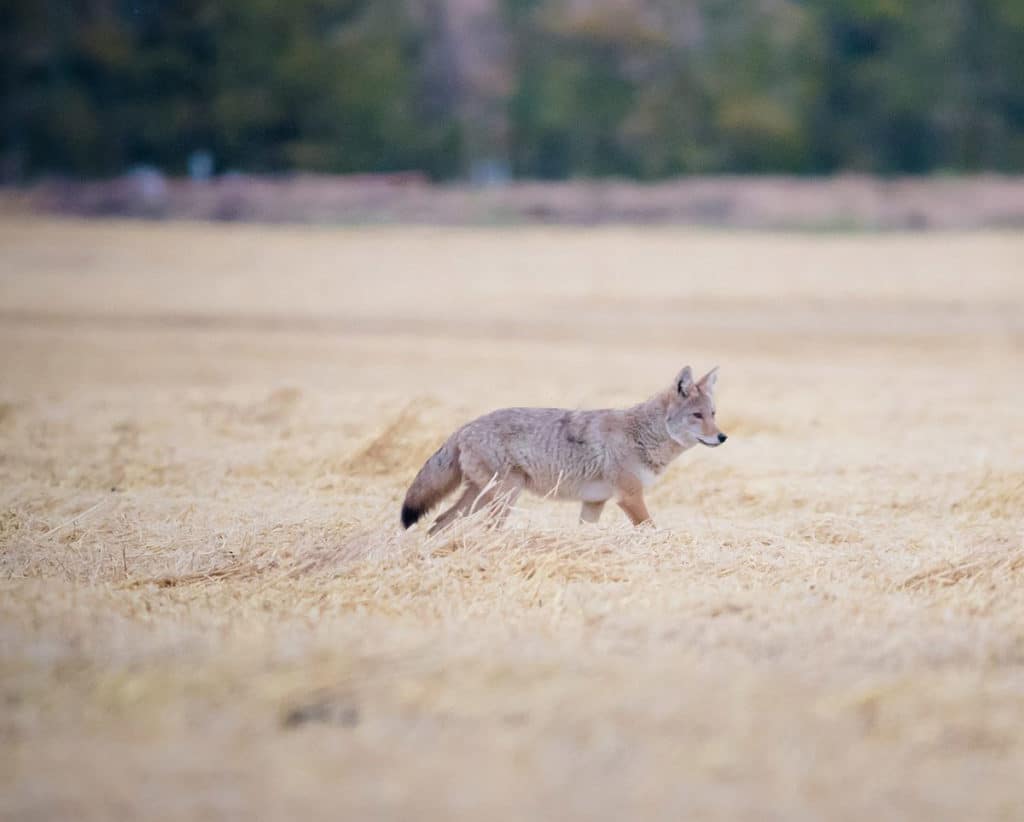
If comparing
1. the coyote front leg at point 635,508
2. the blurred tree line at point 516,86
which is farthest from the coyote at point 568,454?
the blurred tree line at point 516,86

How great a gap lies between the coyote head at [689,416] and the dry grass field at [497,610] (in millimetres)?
520

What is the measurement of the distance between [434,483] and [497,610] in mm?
1685

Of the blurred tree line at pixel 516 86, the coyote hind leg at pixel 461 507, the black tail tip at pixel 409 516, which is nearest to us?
the black tail tip at pixel 409 516

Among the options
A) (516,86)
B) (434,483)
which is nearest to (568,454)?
(434,483)

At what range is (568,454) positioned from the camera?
28.3 feet

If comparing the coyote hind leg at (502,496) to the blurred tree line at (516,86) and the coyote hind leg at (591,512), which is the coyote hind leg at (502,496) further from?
the blurred tree line at (516,86)

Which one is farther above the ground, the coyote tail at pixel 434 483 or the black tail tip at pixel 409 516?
the coyote tail at pixel 434 483

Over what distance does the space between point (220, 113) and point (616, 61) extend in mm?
13283

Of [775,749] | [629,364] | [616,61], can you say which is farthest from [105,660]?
[616,61]

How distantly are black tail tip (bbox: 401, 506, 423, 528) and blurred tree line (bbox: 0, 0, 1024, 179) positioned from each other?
3288cm

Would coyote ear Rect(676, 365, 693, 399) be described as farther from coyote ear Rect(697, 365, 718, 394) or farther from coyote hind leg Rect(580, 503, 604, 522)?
coyote hind leg Rect(580, 503, 604, 522)

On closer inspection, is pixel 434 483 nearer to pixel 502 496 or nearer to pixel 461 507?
pixel 461 507

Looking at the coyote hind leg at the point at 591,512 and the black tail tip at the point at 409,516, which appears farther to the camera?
the coyote hind leg at the point at 591,512

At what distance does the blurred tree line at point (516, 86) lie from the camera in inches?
1572
